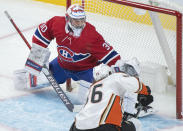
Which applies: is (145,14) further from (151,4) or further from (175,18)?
(175,18)

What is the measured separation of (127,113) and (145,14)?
947mm

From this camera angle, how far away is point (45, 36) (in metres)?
3.59

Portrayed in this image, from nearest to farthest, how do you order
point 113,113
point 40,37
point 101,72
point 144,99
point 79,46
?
point 113,113 → point 101,72 → point 144,99 → point 79,46 → point 40,37

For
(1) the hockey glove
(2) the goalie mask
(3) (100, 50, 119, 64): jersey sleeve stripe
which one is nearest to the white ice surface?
(1) the hockey glove

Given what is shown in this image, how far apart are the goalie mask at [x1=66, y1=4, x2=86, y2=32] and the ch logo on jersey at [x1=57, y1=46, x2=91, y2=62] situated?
185 millimetres

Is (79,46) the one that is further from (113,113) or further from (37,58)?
(113,113)

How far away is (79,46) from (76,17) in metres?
0.24

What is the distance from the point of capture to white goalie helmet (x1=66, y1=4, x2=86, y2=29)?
3.25 m

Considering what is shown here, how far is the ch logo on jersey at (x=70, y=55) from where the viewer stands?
3416 millimetres

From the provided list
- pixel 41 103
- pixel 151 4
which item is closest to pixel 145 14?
pixel 151 4

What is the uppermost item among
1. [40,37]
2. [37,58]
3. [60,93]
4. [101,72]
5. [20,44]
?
[101,72]

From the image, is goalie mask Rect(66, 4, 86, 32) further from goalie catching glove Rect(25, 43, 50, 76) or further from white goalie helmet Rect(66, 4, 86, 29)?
goalie catching glove Rect(25, 43, 50, 76)

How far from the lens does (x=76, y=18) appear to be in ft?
10.7

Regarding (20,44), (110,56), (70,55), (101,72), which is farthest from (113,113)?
(20,44)
